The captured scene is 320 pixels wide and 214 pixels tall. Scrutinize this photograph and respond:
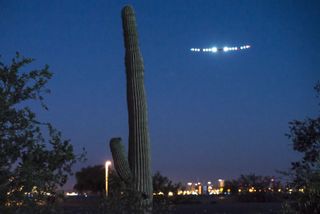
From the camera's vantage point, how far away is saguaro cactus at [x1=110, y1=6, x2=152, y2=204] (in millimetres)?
12305

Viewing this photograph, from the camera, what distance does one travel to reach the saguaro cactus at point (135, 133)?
12.3 meters

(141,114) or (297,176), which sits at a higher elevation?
(141,114)

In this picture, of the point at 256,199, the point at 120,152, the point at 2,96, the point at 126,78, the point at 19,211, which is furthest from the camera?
the point at 256,199

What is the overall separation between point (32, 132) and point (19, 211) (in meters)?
1.08

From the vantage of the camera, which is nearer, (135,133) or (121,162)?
(121,162)

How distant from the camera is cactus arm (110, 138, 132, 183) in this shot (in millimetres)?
12219

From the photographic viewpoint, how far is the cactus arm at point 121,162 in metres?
12.2

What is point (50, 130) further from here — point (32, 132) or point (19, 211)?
point (19, 211)

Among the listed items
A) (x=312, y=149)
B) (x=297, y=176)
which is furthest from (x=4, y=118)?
(x=312, y=149)

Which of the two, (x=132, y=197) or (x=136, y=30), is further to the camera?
(x=136, y=30)

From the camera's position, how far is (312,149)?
12.8 m

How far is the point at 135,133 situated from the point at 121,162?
0.77 metres

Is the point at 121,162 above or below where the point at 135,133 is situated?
below

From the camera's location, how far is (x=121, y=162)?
1236 cm
